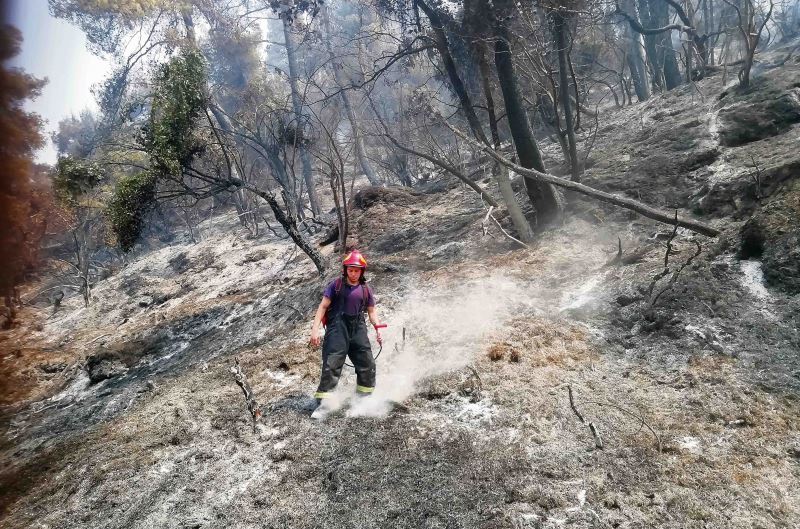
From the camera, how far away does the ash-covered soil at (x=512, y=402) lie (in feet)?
9.55

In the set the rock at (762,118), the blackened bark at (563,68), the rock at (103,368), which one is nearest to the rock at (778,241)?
the rock at (762,118)

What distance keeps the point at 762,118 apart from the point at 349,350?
30.0 ft

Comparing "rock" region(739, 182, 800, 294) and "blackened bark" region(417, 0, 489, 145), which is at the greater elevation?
"blackened bark" region(417, 0, 489, 145)

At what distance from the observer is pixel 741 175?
680cm

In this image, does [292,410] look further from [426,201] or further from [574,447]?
[426,201]

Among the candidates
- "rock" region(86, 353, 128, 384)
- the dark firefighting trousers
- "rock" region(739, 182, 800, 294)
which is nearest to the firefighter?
the dark firefighting trousers

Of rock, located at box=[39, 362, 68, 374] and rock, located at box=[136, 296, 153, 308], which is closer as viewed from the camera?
rock, located at box=[39, 362, 68, 374]

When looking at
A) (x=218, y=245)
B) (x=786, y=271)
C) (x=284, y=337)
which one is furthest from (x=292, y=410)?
(x=218, y=245)

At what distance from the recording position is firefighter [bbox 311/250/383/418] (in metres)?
4.45

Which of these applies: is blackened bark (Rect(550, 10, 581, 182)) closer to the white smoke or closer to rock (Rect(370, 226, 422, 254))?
the white smoke

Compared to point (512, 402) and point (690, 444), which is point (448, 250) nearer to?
point (512, 402)

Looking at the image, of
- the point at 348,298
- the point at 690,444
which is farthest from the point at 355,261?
the point at 690,444

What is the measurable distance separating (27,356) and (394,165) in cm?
1460

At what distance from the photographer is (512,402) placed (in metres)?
3.93
